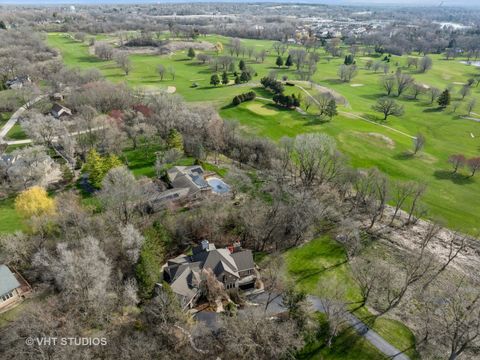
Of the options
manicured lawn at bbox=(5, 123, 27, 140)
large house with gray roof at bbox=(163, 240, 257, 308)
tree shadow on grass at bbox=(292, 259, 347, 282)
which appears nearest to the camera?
large house with gray roof at bbox=(163, 240, 257, 308)

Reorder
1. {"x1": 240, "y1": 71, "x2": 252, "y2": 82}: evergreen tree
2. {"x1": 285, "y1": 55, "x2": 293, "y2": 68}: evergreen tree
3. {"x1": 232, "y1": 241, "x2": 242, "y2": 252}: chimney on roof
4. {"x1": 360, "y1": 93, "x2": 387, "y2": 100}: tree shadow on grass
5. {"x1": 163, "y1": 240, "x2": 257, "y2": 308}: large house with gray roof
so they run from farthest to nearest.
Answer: {"x1": 285, "y1": 55, "x2": 293, "y2": 68}: evergreen tree → {"x1": 240, "y1": 71, "x2": 252, "y2": 82}: evergreen tree → {"x1": 360, "y1": 93, "x2": 387, "y2": 100}: tree shadow on grass → {"x1": 232, "y1": 241, "x2": 242, "y2": 252}: chimney on roof → {"x1": 163, "y1": 240, "x2": 257, "y2": 308}: large house with gray roof

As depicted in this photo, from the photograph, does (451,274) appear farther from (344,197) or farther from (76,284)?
(76,284)

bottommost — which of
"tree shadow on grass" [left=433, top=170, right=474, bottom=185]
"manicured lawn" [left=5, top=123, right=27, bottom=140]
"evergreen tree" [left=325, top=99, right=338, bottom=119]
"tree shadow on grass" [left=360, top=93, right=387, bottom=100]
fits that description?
"tree shadow on grass" [left=433, top=170, right=474, bottom=185]

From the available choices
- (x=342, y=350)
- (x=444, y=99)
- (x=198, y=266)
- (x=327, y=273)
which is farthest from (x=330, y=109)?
(x=342, y=350)

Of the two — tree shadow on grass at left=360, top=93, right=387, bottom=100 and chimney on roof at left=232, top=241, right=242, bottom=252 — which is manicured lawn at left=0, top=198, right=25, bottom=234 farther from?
tree shadow on grass at left=360, top=93, right=387, bottom=100

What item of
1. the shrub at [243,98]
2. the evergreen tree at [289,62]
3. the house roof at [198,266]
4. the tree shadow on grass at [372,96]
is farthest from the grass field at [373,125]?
the house roof at [198,266]

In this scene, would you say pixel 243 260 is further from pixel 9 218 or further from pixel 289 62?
pixel 289 62

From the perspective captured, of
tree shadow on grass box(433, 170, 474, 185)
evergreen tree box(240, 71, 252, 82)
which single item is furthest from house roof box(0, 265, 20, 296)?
evergreen tree box(240, 71, 252, 82)

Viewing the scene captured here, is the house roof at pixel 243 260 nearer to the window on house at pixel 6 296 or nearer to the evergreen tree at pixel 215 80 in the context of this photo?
the window on house at pixel 6 296
